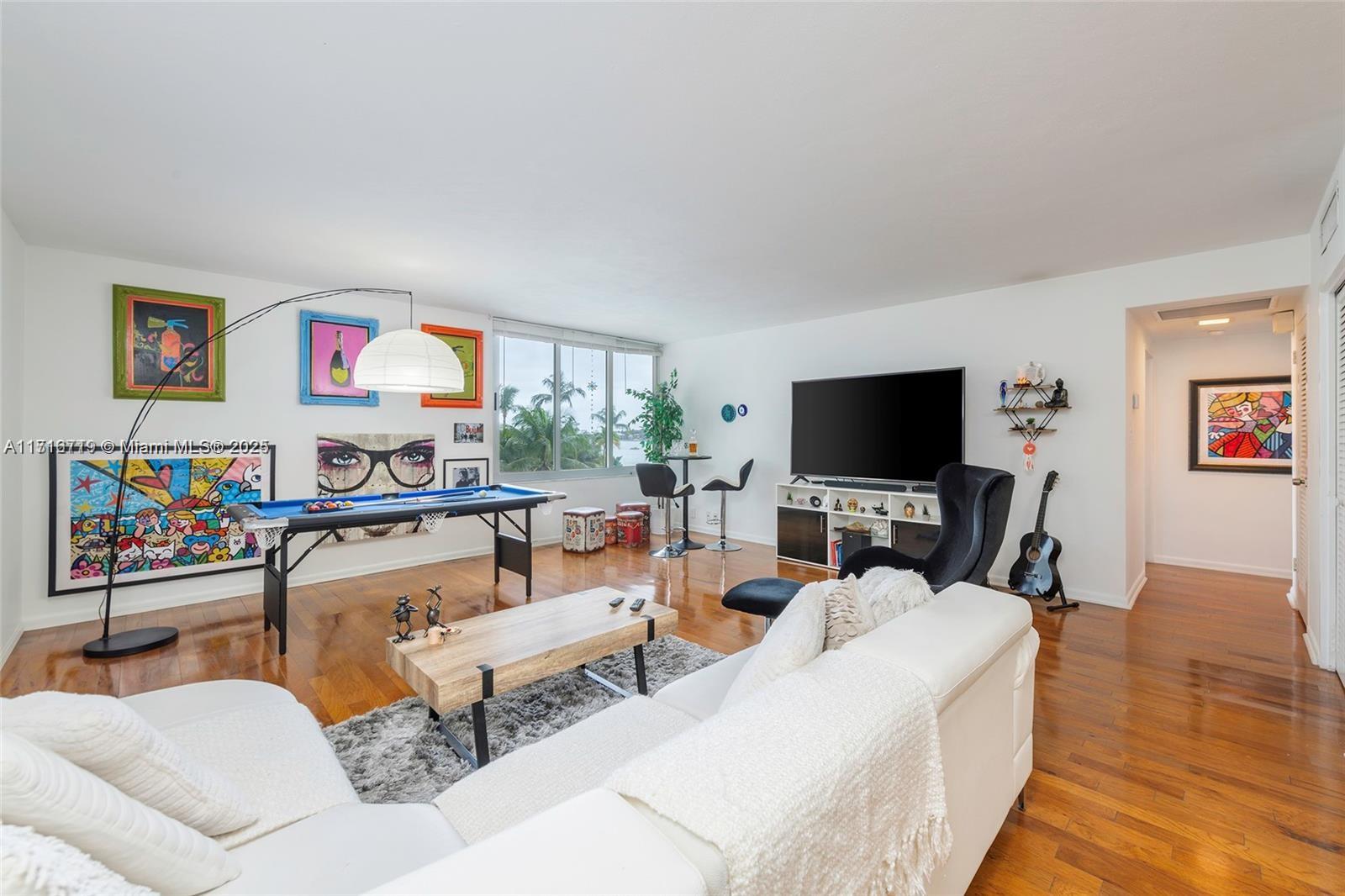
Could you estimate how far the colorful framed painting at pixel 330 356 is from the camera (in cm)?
447

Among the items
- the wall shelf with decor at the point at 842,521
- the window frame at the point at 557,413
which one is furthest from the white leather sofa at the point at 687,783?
the window frame at the point at 557,413

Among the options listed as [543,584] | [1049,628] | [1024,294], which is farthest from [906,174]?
[543,584]

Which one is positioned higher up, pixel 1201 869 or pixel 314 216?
pixel 314 216

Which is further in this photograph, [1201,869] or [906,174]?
[906,174]

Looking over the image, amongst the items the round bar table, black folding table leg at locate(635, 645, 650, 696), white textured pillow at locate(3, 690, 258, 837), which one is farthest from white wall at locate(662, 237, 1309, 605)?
white textured pillow at locate(3, 690, 258, 837)

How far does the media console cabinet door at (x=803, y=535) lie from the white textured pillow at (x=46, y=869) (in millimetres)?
4872

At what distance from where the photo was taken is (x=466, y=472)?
536 cm

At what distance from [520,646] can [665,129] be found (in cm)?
213

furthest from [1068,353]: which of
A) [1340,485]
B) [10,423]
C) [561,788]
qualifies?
[10,423]

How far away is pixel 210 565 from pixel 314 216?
9.19ft

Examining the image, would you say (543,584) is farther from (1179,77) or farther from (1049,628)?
(1179,77)

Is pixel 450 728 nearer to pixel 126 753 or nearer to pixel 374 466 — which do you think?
pixel 126 753

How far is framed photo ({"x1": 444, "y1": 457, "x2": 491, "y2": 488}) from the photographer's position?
17.3ft

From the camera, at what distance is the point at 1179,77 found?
6.08ft
